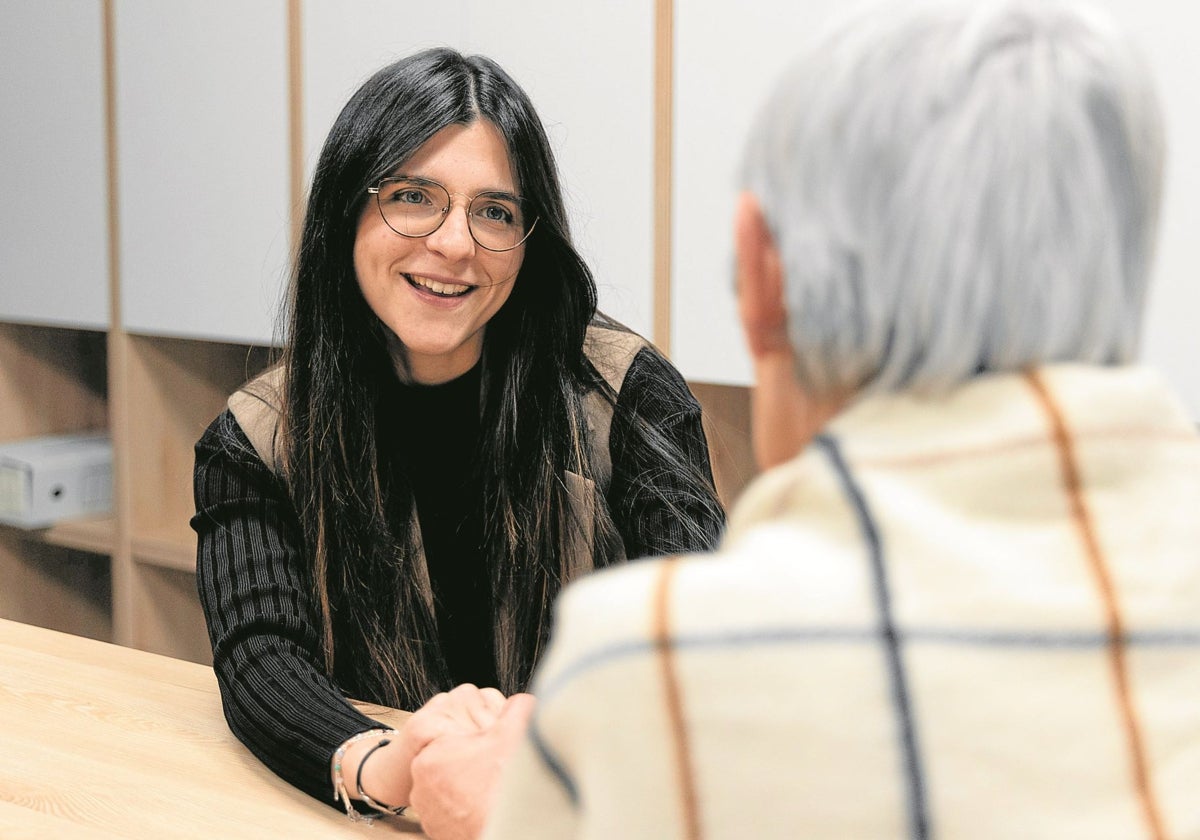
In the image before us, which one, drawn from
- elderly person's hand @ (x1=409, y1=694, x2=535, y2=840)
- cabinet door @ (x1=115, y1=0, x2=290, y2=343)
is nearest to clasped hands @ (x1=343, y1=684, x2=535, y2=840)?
elderly person's hand @ (x1=409, y1=694, x2=535, y2=840)

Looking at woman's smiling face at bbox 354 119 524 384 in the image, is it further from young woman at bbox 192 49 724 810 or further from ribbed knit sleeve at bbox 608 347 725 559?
ribbed knit sleeve at bbox 608 347 725 559

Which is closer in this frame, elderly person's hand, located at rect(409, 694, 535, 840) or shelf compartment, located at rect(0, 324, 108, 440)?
elderly person's hand, located at rect(409, 694, 535, 840)

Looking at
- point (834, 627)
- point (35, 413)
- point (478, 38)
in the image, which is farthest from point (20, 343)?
point (834, 627)

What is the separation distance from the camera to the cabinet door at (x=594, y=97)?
2208 mm

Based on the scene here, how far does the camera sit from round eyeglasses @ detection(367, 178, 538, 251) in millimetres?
1423

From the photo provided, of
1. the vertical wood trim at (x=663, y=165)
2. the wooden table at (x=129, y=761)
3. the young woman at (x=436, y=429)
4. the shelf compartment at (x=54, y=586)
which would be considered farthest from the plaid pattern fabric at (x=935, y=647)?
the shelf compartment at (x=54, y=586)

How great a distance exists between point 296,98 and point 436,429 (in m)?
1.28

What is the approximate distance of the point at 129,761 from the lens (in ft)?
3.68

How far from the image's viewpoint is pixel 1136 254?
0.53 m

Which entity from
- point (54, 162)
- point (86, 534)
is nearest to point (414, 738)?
point (86, 534)

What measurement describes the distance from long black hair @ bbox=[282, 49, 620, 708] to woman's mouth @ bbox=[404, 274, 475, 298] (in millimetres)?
79

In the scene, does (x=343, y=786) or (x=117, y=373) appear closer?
(x=343, y=786)

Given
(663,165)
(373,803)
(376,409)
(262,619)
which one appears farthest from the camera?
(663,165)

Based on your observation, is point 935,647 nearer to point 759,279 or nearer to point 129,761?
point 759,279
